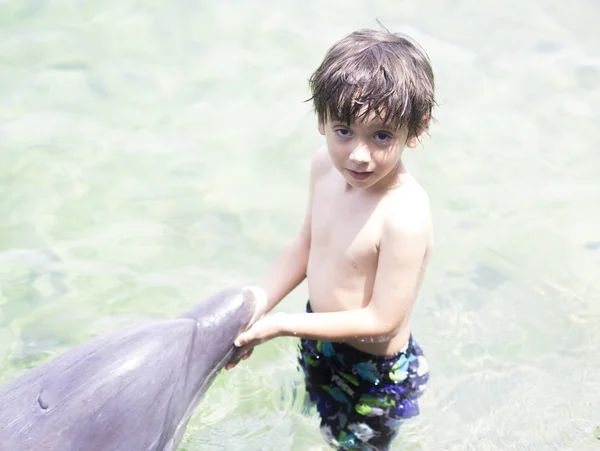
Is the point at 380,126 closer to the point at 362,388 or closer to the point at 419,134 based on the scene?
the point at 419,134

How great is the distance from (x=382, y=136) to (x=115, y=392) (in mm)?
1353

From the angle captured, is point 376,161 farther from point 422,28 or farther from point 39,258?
point 422,28

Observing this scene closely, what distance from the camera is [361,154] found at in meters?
3.27

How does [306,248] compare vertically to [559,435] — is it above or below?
above

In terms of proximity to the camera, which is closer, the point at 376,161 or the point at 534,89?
the point at 376,161

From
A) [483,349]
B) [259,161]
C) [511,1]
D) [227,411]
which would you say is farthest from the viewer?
[511,1]

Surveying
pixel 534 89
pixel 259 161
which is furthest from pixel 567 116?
pixel 259 161

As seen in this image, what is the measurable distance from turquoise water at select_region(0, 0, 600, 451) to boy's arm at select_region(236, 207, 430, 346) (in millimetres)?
1142

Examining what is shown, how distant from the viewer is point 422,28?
7926mm

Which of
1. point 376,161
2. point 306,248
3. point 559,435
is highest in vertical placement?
point 376,161

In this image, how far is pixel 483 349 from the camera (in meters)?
5.04

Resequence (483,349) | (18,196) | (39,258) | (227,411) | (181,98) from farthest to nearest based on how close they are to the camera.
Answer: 1. (181,98)
2. (18,196)
3. (39,258)
4. (483,349)
5. (227,411)

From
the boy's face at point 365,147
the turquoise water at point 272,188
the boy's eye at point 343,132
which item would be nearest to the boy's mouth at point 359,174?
the boy's face at point 365,147

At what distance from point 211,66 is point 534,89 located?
9.09 ft
